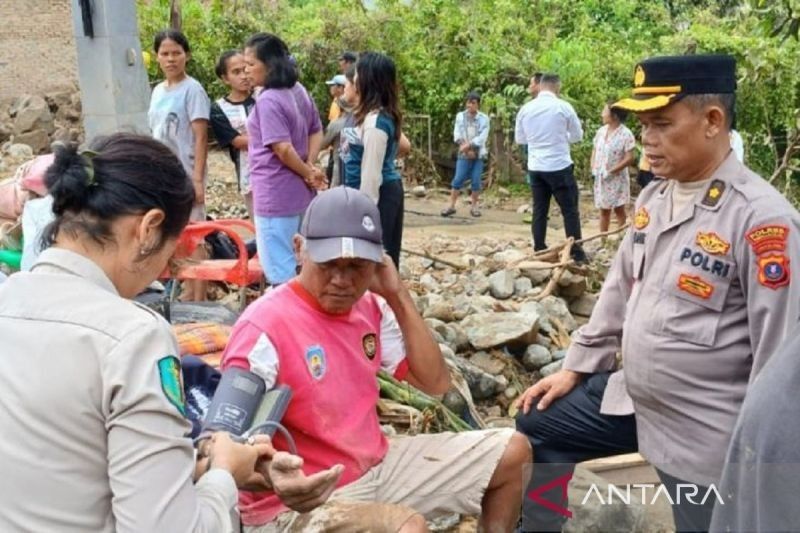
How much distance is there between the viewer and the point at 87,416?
5.10 ft

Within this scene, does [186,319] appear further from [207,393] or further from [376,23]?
[376,23]

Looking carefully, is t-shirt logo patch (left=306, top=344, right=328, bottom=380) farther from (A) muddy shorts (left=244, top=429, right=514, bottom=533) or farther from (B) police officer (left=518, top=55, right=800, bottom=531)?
(B) police officer (left=518, top=55, right=800, bottom=531)

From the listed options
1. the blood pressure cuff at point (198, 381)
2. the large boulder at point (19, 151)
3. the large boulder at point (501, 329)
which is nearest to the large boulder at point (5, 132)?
the large boulder at point (19, 151)

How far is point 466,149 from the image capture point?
12.7m

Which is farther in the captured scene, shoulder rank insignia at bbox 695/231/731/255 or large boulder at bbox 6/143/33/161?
large boulder at bbox 6/143/33/161

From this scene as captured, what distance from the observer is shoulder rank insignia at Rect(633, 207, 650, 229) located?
274 centimetres

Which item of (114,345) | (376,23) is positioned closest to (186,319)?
(114,345)

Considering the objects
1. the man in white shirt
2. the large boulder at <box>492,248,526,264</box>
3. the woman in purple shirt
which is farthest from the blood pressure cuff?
the man in white shirt

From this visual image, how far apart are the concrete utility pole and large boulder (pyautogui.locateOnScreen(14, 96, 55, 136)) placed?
13.7 m

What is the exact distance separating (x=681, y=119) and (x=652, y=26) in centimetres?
1647

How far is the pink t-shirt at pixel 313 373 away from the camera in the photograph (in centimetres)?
251

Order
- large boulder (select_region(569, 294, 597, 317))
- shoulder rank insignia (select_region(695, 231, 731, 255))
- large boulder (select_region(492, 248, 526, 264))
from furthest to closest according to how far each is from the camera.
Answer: large boulder (select_region(492, 248, 526, 264)), large boulder (select_region(569, 294, 597, 317)), shoulder rank insignia (select_region(695, 231, 731, 255))

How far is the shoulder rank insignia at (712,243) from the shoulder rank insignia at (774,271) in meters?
0.11

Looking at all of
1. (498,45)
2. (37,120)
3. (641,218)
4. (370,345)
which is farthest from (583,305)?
(37,120)
